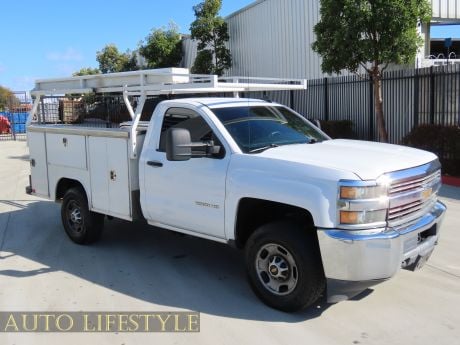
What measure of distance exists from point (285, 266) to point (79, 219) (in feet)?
11.2

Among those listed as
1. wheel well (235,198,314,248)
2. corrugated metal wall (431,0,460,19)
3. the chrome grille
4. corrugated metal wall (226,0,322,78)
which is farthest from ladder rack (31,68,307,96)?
corrugated metal wall (226,0,322,78)

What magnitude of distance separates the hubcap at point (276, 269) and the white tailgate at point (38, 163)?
405 centimetres

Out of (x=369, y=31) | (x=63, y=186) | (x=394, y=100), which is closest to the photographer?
(x=63, y=186)

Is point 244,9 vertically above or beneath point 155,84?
above

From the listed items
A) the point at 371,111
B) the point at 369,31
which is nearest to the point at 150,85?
the point at 369,31

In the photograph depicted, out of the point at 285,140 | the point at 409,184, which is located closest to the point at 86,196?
the point at 285,140

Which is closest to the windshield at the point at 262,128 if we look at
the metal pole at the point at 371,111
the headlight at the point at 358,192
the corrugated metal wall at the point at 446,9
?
the headlight at the point at 358,192

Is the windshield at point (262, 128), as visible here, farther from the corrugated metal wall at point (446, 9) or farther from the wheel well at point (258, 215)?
the corrugated metal wall at point (446, 9)

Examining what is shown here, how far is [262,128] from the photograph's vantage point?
5.43 m

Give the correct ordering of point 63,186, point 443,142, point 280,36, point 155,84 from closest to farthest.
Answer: point 155,84 → point 63,186 → point 443,142 → point 280,36

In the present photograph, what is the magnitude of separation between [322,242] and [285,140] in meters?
1.46

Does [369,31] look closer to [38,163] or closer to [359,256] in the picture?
[38,163]

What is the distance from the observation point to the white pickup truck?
4184 millimetres

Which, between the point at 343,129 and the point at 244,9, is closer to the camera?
the point at 343,129
